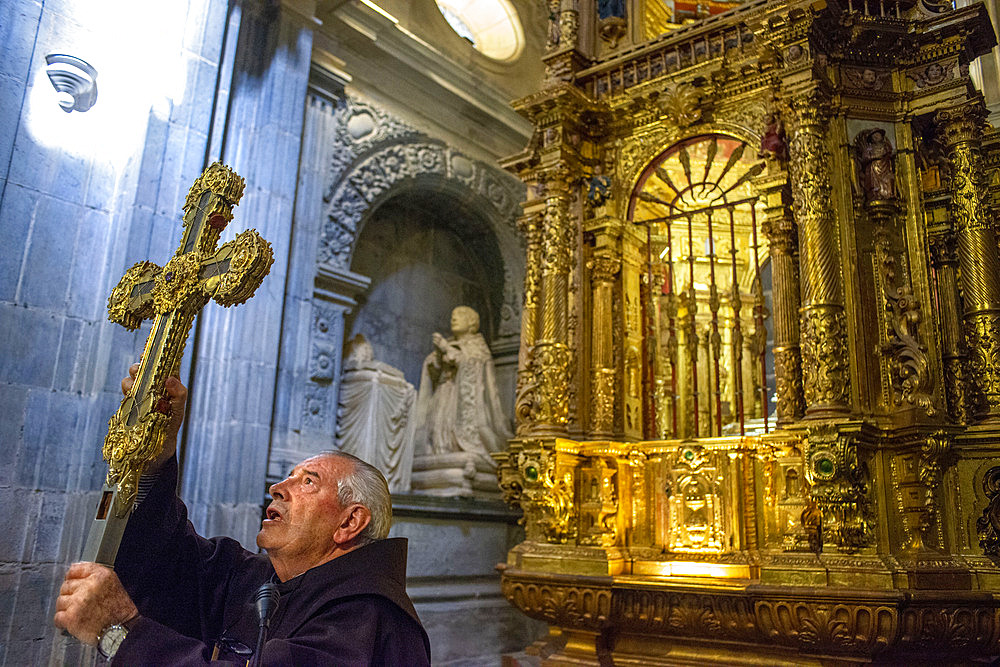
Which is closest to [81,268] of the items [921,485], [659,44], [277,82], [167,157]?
[167,157]

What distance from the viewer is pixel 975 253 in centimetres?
444

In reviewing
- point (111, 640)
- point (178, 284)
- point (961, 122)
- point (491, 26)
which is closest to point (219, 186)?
point (178, 284)

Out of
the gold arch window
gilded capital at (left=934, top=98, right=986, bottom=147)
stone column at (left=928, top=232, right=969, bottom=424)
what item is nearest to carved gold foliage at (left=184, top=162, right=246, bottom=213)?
the gold arch window

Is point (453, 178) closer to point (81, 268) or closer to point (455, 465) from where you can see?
point (455, 465)

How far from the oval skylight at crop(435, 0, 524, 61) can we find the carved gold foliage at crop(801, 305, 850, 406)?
6.94 m

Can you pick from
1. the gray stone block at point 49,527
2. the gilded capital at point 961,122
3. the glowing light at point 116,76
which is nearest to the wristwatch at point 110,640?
the gray stone block at point 49,527

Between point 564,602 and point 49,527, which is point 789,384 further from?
point 49,527

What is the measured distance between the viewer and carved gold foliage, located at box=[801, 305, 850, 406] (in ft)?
Answer: 13.6

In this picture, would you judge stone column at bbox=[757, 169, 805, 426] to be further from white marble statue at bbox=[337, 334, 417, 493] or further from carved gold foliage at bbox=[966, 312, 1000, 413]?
white marble statue at bbox=[337, 334, 417, 493]

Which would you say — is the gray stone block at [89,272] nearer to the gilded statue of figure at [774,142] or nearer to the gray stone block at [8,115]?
the gray stone block at [8,115]

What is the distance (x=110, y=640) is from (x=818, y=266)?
150 inches

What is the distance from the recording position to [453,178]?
895 cm

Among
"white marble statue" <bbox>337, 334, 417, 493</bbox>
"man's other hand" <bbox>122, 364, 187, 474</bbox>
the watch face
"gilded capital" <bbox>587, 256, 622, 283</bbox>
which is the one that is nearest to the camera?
the watch face

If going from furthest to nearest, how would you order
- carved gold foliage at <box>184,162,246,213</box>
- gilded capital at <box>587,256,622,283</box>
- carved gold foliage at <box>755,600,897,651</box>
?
1. gilded capital at <box>587,256,622,283</box>
2. carved gold foliage at <box>755,600,897,651</box>
3. carved gold foliage at <box>184,162,246,213</box>
